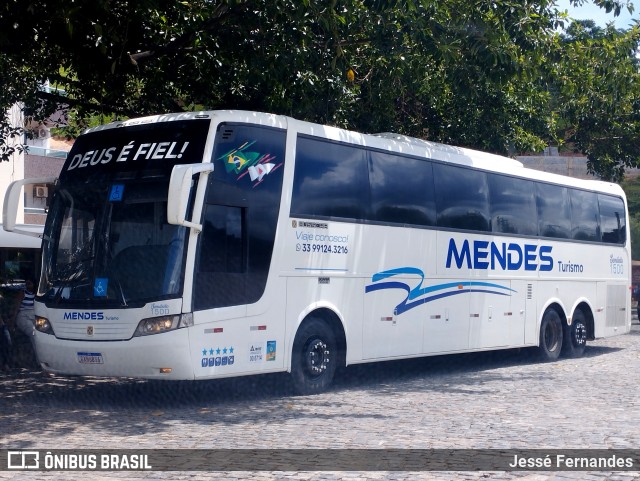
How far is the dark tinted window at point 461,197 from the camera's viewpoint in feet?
50.5

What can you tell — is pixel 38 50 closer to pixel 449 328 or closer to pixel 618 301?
pixel 449 328

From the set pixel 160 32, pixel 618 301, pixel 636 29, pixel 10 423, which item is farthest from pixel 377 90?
pixel 10 423

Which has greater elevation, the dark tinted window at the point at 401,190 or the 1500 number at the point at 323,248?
the dark tinted window at the point at 401,190

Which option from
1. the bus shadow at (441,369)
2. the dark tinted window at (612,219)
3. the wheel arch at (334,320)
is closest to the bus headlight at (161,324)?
the wheel arch at (334,320)

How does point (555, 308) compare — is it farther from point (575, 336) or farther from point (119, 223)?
point (119, 223)

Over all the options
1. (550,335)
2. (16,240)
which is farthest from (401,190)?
(16,240)

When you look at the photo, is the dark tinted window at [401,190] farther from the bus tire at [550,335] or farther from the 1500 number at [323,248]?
the bus tire at [550,335]

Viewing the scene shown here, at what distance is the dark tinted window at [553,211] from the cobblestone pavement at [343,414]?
3039 mm

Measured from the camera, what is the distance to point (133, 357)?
1116cm

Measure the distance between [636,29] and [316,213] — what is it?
33.1 feet

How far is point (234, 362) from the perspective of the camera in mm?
11609

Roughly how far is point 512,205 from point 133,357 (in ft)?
27.6

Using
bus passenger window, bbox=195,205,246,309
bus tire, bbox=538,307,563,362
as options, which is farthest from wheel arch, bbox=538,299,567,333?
bus passenger window, bbox=195,205,246,309

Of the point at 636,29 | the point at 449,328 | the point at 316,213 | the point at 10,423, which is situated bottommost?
the point at 10,423
